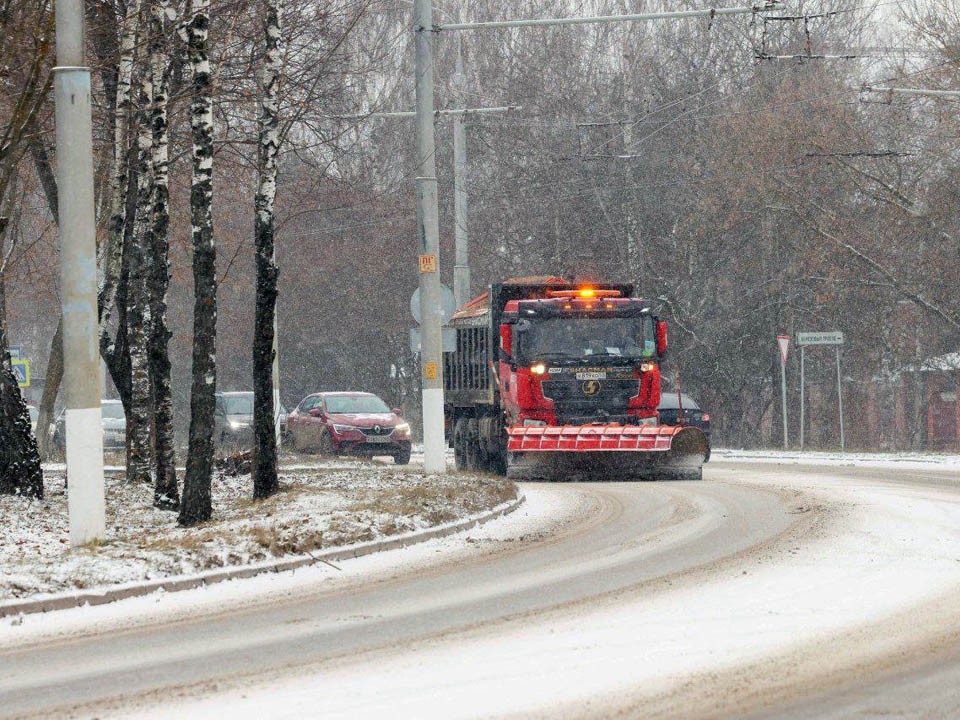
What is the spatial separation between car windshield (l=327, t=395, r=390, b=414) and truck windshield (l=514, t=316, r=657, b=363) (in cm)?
1160

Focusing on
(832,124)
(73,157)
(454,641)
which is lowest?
(454,641)

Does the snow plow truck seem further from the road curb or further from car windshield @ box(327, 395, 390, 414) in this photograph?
car windshield @ box(327, 395, 390, 414)

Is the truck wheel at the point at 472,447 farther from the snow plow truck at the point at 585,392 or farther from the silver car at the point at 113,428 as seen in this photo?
the silver car at the point at 113,428

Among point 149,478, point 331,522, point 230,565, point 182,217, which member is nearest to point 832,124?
point 182,217

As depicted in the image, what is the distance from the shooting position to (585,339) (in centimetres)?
2653

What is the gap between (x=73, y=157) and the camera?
1413cm

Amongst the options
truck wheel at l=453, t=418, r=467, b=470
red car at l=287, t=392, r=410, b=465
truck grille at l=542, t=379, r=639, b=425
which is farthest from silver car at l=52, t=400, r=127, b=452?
truck grille at l=542, t=379, r=639, b=425

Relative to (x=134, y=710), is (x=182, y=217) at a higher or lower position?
higher

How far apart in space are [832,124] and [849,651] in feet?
111

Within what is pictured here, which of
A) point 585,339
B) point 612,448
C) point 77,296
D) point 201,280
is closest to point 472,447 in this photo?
point 585,339

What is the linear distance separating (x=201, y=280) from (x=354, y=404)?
20.9 metres

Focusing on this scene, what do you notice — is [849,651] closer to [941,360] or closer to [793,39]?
[941,360]

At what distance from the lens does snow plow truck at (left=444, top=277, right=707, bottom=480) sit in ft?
83.4

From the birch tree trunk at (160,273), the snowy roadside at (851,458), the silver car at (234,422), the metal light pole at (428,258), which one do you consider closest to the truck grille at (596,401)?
the metal light pole at (428,258)
